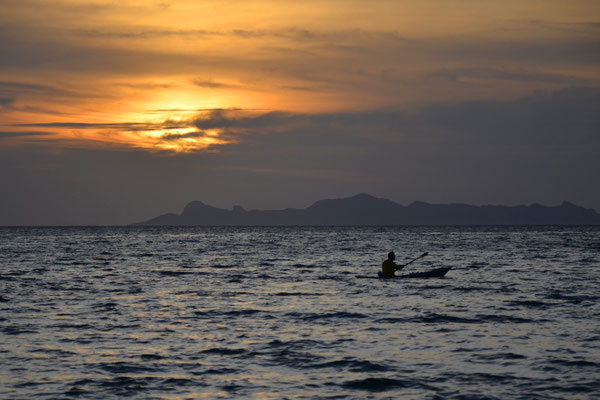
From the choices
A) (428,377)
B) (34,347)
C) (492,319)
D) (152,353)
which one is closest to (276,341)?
(152,353)

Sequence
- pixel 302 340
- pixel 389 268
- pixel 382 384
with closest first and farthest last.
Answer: pixel 382 384 < pixel 302 340 < pixel 389 268

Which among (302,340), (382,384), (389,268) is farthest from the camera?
(389,268)

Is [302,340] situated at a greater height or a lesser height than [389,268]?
lesser

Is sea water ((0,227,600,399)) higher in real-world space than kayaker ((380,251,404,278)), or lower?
lower

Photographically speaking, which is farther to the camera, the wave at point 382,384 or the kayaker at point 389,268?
the kayaker at point 389,268

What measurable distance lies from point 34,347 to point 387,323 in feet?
38.1

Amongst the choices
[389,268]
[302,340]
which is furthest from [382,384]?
[389,268]

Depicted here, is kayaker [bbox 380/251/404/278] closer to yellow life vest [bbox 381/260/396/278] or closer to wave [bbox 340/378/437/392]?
yellow life vest [bbox 381/260/396/278]

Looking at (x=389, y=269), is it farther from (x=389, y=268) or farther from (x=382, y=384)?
(x=382, y=384)

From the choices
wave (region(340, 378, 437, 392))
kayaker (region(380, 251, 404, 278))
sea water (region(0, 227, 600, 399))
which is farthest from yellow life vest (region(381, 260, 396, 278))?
wave (region(340, 378, 437, 392))

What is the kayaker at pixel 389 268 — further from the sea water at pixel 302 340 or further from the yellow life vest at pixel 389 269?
the sea water at pixel 302 340

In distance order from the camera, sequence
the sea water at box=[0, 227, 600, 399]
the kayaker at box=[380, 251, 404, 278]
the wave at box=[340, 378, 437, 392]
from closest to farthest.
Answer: the wave at box=[340, 378, 437, 392]
the sea water at box=[0, 227, 600, 399]
the kayaker at box=[380, 251, 404, 278]

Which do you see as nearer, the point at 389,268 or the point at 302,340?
the point at 302,340

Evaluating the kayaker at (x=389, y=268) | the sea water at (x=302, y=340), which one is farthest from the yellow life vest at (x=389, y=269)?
the sea water at (x=302, y=340)
